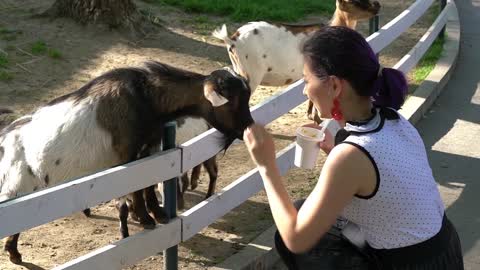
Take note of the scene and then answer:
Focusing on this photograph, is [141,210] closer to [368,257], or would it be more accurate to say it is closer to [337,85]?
[368,257]

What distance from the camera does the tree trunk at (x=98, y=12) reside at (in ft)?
33.8

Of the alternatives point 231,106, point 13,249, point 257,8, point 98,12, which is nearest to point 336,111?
point 231,106

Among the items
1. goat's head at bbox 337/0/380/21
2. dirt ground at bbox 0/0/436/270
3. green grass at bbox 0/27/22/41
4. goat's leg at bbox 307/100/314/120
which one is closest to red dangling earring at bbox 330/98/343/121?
dirt ground at bbox 0/0/436/270

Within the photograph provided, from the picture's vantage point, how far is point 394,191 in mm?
2895

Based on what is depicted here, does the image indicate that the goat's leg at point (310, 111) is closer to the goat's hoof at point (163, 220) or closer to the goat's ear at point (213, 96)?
the goat's ear at point (213, 96)

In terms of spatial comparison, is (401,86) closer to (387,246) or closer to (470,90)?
(387,246)

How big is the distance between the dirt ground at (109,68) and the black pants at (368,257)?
186cm

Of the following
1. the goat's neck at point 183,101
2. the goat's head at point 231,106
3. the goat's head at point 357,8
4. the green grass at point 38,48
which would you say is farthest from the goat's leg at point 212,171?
the green grass at point 38,48

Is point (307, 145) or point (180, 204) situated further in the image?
point (180, 204)

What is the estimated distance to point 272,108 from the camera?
5.09 meters

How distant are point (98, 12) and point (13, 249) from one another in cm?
586

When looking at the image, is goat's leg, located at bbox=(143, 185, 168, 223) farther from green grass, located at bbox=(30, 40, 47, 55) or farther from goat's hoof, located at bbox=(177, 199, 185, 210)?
green grass, located at bbox=(30, 40, 47, 55)

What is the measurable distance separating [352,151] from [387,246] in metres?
0.41

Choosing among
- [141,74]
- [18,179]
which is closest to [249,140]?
[141,74]
